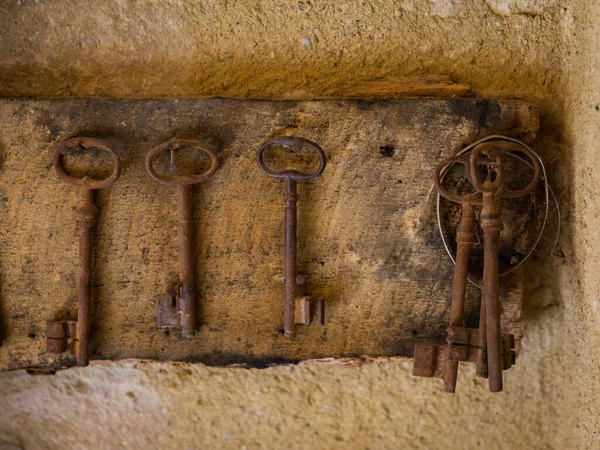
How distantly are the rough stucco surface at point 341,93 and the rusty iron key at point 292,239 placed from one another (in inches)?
9.4

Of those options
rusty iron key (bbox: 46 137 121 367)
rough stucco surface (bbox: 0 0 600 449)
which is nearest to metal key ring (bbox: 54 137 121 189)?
rusty iron key (bbox: 46 137 121 367)

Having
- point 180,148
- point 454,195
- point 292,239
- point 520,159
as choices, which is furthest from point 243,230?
point 520,159

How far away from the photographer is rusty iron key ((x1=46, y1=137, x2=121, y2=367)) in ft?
5.04

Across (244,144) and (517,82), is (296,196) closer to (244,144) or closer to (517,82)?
(244,144)

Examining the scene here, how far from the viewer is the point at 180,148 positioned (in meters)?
1.54

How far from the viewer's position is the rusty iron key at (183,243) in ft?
4.99

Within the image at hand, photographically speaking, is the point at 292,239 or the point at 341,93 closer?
the point at 292,239

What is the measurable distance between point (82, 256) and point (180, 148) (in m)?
0.39

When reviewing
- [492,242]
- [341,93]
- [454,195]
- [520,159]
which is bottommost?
[492,242]

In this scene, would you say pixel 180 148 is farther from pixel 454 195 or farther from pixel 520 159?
pixel 520 159

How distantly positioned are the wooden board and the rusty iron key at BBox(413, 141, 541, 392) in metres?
0.09

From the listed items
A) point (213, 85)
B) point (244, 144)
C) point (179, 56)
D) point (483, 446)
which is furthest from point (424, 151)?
point (483, 446)

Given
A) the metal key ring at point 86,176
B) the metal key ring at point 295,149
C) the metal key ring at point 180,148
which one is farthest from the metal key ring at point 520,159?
the metal key ring at point 86,176

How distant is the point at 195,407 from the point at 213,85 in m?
0.96
